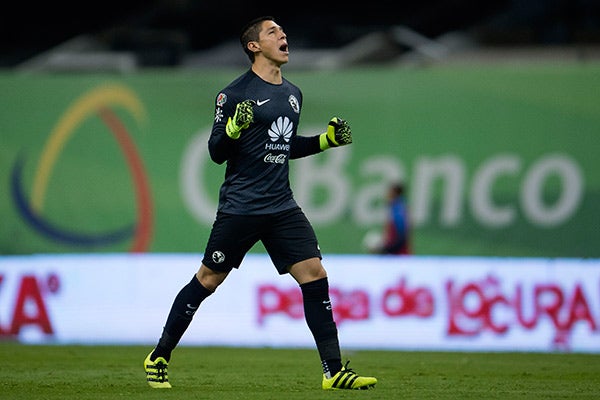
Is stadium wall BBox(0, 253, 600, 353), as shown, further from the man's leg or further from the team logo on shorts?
the team logo on shorts

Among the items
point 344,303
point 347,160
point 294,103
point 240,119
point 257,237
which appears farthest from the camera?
point 347,160

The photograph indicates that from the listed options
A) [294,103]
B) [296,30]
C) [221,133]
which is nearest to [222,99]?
[221,133]

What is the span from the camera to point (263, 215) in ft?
29.6

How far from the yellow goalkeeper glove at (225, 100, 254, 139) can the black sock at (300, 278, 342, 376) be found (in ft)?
3.88

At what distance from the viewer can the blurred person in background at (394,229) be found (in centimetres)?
1812

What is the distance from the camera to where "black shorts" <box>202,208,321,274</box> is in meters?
9.00

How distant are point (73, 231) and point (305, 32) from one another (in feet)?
21.6

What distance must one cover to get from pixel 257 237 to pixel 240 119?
0.92 metres

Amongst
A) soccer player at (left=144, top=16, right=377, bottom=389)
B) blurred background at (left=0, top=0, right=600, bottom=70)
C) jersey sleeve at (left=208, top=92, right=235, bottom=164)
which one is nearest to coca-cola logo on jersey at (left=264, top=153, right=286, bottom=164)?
soccer player at (left=144, top=16, right=377, bottom=389)

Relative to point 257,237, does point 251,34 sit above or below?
above

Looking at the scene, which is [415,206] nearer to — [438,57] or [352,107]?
[352,107]

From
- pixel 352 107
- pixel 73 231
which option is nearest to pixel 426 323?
pixel 352 107

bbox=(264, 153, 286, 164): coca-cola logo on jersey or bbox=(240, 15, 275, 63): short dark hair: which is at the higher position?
bbox=(240, 15, 275, 63): short dark hair

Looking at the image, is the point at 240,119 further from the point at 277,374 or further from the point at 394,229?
the point at 394,229
